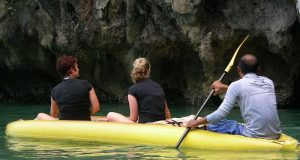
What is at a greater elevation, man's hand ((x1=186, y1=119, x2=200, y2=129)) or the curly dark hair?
the curly dark hair

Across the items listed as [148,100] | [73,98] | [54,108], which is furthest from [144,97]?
[54,108]

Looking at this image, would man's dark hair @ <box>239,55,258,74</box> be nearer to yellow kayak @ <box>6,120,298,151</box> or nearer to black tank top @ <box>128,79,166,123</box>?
yellow kayak @ <box>6,120,298,151</box>

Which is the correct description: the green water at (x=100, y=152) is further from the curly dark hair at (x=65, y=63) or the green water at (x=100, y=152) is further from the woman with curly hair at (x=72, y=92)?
the curly dark hair at (x=65, y=63)

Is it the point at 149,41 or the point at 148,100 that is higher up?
the point at 149,41

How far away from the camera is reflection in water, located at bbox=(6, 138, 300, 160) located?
7.32 meters

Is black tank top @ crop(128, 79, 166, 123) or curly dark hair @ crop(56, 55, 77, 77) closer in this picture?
black tank top @ crop(128, 79, 166, 123)

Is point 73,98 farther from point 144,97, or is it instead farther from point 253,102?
point 253,102

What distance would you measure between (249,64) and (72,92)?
2.89 m

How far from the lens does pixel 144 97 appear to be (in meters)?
8.62

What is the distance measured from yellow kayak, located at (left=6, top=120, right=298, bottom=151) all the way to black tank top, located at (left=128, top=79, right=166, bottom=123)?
0.97 feet

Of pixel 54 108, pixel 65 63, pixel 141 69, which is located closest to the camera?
pixel 141 69

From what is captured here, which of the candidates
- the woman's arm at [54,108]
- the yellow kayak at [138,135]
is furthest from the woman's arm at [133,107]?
the woman's arm at [54,108]


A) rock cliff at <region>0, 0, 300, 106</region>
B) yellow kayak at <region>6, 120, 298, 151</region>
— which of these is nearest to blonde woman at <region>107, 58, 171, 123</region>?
yellow kayak at <region>6, 120, 298, 151</region>

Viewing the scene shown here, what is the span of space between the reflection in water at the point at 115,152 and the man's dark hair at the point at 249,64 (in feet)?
3.30
